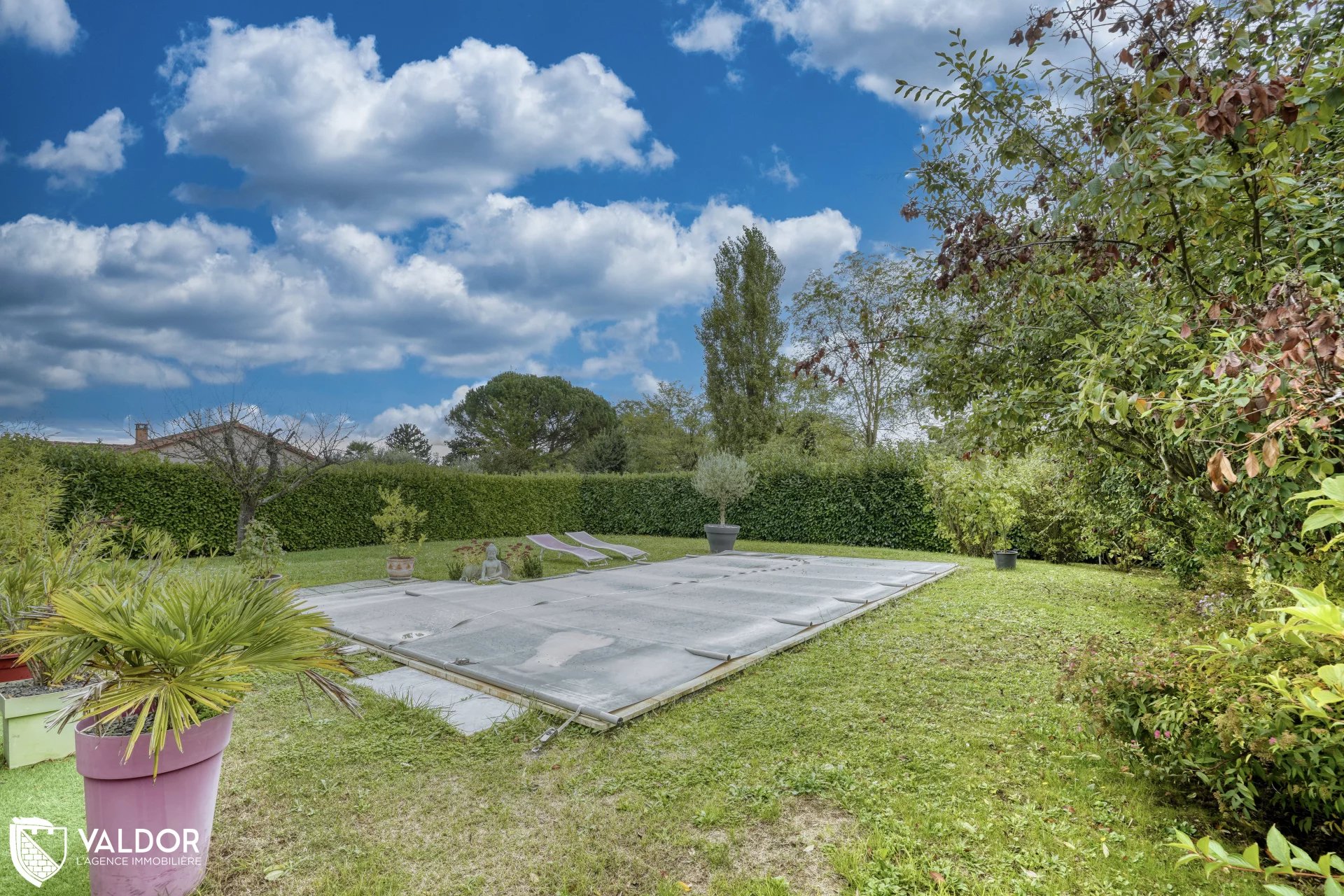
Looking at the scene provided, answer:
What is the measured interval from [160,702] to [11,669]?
9.45ft

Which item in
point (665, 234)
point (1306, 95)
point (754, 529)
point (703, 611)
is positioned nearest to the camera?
point (1306, 95)

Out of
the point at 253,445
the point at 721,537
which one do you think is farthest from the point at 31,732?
the point at 721,537

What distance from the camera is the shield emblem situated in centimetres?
231

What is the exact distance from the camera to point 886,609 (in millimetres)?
6852

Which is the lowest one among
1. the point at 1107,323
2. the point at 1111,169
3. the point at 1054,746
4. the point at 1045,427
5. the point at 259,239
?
the point at 1054,746

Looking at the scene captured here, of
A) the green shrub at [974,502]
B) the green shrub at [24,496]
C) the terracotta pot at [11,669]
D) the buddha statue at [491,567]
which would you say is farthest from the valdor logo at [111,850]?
the green shrub at [974,502]

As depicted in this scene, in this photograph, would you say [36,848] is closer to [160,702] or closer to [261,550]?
[160,702]

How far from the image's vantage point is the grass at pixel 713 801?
2.28m

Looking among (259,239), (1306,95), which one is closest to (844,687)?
(1306,95)

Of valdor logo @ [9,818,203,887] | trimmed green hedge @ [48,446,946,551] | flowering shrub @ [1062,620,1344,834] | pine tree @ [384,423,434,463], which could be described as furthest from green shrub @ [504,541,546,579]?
pine tree @ [384,423,434,463]

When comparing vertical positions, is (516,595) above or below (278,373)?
below

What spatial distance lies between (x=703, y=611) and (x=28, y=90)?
1079 cm

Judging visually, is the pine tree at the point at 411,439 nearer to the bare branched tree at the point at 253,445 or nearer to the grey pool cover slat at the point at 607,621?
the bare branched tree at the point at 253,445

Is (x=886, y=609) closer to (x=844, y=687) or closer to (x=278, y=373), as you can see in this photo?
(x=844, y=687)
